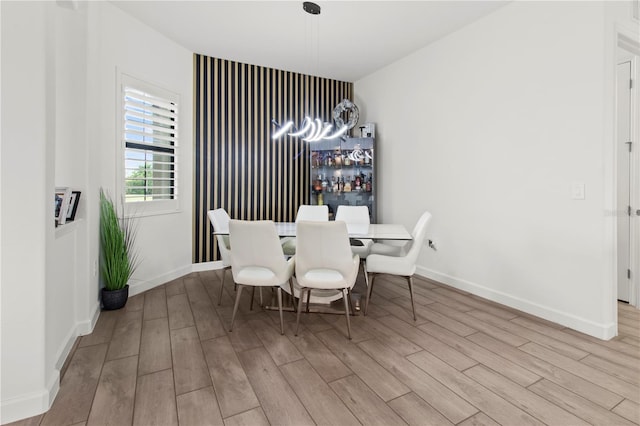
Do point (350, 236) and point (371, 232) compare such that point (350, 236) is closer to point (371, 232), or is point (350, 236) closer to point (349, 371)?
point (371, 232)

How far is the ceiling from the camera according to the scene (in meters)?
3.23

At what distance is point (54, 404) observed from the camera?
69.6 inches

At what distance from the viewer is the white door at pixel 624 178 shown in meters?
3.23

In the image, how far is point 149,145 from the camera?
3783mm

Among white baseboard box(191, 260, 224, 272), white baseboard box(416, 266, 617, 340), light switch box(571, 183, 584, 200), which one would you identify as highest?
light switch box(571, 183, 584, 200)

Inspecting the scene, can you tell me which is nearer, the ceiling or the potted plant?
the potted plant

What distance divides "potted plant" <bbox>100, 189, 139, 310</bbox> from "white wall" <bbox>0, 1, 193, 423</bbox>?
12cm

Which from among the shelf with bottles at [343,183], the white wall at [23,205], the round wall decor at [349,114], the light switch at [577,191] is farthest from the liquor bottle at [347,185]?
the white wall at [23,205]

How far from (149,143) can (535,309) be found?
4317mm

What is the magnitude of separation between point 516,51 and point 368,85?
2.44m


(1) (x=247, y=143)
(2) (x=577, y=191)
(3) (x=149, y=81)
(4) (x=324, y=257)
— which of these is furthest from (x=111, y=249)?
(2) (x=577, y=191)

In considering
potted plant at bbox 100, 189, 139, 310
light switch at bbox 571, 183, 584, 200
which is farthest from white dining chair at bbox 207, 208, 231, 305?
light switch at bbox 571, 183, 584, 200

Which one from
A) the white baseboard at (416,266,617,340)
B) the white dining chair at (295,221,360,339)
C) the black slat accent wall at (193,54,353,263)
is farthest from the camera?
the black slat accent wall at (193,54,353,263)

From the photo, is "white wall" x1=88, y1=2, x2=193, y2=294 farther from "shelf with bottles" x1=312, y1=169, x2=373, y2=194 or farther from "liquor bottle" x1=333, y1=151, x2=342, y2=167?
"liquor bottle" x1=333, y1=151, x2=342, y2=167
